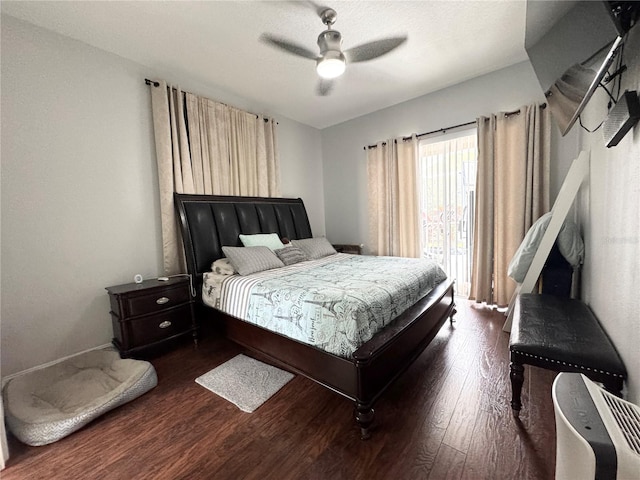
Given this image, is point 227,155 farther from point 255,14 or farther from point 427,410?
point 427,410

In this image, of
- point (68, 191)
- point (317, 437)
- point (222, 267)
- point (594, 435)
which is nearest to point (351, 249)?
point (222, 267)

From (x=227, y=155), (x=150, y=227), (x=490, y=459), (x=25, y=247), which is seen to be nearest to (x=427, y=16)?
(x=227, y=155)

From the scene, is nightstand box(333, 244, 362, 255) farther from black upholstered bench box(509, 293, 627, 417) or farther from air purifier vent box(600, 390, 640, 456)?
air purifier vent box(600, 390, 640, 456)

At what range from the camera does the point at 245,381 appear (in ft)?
6.45

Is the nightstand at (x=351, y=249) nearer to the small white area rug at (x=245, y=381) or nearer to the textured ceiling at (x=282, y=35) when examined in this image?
the textured ceiling at (x=282, y=35)

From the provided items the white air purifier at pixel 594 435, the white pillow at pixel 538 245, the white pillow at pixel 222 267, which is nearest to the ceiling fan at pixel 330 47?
the white pillow at pixel 222 267

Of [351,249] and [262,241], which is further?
[351,249]

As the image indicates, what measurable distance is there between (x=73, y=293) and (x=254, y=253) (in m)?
1.58

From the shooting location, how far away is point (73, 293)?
2.26m

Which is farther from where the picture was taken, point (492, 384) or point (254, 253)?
point (254, 253)

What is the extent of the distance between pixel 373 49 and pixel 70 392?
361cm

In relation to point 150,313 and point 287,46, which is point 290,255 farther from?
point 287,46

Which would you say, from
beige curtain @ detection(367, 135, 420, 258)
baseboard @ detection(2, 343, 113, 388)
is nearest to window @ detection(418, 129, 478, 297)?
beige curtain @ detection(367, 135, 420, 258)

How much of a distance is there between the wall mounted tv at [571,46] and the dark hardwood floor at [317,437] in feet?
5.88
